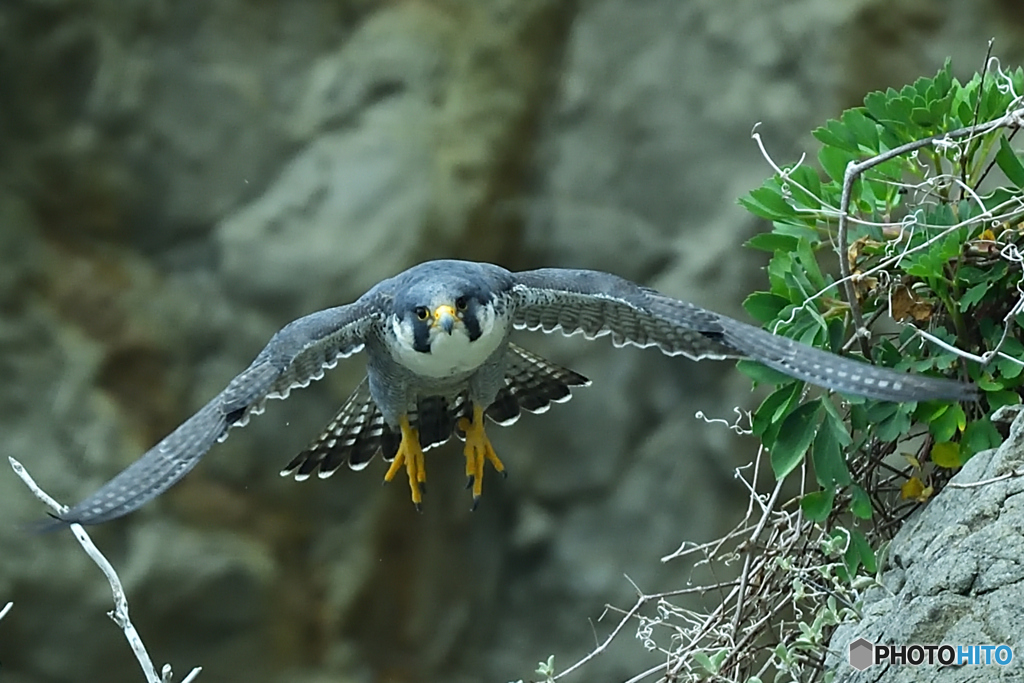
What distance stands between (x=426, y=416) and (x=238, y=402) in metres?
0.90

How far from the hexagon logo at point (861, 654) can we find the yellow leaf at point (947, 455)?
0.46 m

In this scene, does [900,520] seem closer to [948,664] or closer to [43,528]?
[948,664]

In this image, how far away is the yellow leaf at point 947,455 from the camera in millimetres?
2420

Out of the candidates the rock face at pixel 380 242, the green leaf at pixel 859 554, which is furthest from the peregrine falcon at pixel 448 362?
the rock face at pixel 380 242

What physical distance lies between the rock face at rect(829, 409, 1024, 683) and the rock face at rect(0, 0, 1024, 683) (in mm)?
2020

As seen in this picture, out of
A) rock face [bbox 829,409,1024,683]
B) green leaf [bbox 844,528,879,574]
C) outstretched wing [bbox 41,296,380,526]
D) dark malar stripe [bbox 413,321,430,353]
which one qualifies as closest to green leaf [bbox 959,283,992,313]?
rock face [bbox 829,409,1024,683]

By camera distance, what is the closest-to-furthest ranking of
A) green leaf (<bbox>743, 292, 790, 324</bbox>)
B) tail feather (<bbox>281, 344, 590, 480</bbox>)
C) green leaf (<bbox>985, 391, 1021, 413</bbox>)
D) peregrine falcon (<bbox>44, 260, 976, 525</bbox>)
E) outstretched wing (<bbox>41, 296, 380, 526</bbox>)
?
outstretched wing (<bbox>41, 296, 380, 526</bbox>)
peregrine falcon (<bbox>44, 260, 976, 525</bbox>)
green leaf (<bbox>985, 391, 1021, 413</bbox>)
green leaf (<bbox>743, 292, 790, 324</bbox>)
tail feather (<bbox>281, 344, 590, 480</bbox>)

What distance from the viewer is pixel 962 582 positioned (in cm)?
211

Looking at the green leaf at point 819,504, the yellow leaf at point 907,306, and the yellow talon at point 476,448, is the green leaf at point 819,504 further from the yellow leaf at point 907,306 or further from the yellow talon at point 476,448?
the yellow talon at point 476,448

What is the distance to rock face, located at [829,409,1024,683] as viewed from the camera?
200cm

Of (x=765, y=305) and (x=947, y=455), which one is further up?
(x=765, y=305)

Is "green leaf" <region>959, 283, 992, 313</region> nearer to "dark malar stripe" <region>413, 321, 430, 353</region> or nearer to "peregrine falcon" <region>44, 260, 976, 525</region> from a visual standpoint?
"peregrine falcon" <region>44, 260, 976, 525</region>

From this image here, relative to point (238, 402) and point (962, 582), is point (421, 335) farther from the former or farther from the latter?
point (962, 582)

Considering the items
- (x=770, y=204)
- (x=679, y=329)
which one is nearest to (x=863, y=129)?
(x=770, y=204)
